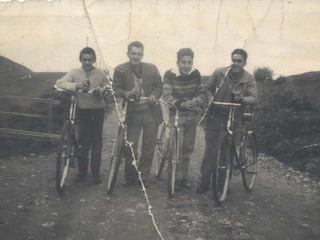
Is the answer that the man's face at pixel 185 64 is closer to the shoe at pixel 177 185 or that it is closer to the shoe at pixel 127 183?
the shoe at pixel 177 185

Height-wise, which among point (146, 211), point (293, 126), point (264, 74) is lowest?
point (146, 211)

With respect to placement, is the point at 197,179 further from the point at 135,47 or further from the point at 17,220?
the point at 17,220

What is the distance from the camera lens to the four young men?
5.43 metres

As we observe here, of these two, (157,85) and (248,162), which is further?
(248,162)

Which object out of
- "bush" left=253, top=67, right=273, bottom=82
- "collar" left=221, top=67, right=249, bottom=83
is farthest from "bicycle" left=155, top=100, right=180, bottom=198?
"bush" left=253, top=67, right=273, bottom=82

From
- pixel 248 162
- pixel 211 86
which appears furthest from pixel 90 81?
pixel 248 162

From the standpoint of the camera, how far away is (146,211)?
471 cm

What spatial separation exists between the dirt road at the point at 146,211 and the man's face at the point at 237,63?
190cm

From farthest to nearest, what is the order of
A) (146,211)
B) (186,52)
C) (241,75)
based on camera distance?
1. (241,75)
2. (186,52)
3. (146,211)

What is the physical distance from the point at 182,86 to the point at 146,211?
194 centimetres

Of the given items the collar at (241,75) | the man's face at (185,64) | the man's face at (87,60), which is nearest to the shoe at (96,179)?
the man's face at (87,60)

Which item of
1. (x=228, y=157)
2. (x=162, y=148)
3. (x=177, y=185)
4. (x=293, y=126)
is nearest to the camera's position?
(x=228, y=157)

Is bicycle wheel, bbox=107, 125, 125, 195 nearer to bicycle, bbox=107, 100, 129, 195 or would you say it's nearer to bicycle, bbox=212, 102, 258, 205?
bicycle, bbox=107, 100, 129, 195

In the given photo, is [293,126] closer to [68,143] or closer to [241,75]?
[241,75]
